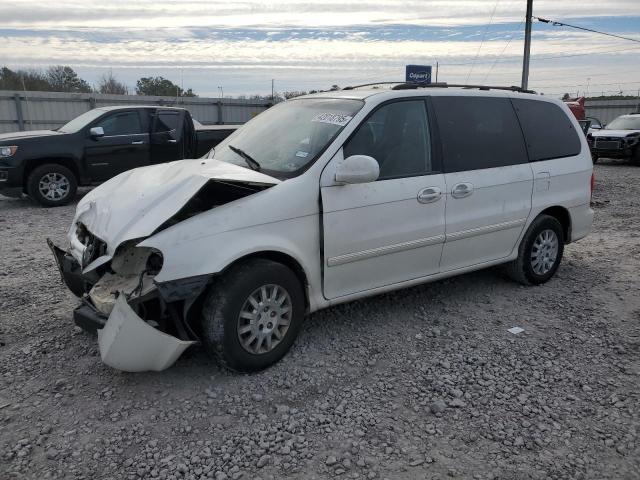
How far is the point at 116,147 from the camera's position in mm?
9906

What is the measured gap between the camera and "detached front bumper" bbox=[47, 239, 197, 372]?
3.12m

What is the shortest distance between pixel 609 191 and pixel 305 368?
33.3 ft

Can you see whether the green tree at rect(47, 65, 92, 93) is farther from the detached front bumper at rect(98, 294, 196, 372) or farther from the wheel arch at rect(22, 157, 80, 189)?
the detached front bumper at rect(98, 294, 196, 372)

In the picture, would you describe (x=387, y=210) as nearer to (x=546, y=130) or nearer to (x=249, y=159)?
(x=249, y=159)

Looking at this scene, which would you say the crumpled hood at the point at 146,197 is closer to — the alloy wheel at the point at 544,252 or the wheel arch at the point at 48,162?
the alloy wheel at the point at 544,252

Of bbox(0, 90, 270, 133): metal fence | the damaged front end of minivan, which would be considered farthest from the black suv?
bbox(0, 90, 270, 133): metal fence

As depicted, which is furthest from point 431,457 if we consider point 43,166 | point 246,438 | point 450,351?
point 43,166

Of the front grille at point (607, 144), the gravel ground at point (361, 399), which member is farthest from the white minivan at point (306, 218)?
the front grille at point (607, 144)

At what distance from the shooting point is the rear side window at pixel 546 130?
16.9 feet

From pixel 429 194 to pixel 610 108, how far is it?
29.0m

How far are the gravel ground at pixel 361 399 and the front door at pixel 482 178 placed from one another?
59cm

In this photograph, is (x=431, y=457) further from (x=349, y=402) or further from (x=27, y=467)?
(x=27, y=467)

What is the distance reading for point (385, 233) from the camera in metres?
4.11

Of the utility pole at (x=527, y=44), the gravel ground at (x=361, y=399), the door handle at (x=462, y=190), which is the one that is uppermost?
the utility pole at (x=527, y=44)
